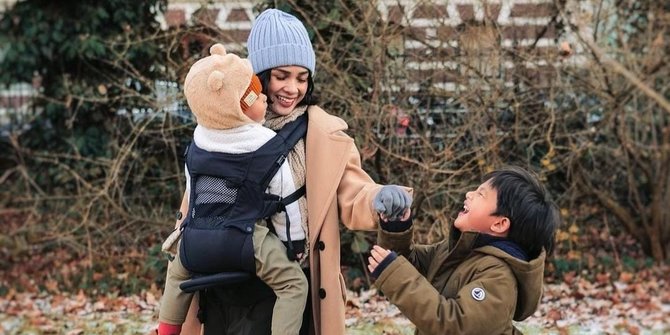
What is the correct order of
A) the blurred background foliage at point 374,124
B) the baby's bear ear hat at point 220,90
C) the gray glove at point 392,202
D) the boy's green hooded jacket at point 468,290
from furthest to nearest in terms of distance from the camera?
the blurred background foliage at point 374,124
the baby's bear ear hat at point 220,90
the gray glove at point 392,202
the boy's green hooded jacket at point 468,290

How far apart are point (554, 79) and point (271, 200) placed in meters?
4.41

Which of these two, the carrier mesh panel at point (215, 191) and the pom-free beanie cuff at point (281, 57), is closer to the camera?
the carrier mesh panel at point (215, 191)

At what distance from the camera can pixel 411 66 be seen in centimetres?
636

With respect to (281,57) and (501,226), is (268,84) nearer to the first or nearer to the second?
(281,57)

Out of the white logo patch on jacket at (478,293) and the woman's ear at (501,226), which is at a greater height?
the woman's ear at (501,226)

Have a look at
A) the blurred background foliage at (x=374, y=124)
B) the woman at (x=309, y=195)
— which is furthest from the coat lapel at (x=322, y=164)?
the blurred background foliage at (x=374, y=124)

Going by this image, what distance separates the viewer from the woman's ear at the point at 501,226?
2.64m

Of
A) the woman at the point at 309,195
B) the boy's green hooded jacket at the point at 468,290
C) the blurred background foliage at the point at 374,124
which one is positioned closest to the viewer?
the boy's green hooded jacket at the point at 468,290

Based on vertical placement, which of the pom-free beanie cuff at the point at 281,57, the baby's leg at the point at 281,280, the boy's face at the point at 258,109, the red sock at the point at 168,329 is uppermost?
the pom-free beanie cuff at the point at 281,57

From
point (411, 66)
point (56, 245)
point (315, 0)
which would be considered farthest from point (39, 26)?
point (411, 66)

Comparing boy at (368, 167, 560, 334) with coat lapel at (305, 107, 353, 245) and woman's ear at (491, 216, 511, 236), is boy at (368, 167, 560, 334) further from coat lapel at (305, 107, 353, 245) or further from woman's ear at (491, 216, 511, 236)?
coat lapel at (305, 107, 353, 245)

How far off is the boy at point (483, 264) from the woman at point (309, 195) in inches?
8.3

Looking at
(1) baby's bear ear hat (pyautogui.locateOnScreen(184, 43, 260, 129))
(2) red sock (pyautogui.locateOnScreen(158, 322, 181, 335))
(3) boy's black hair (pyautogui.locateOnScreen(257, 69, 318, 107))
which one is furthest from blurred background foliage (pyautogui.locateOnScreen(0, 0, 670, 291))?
(1) baby's bear ear hat (pyautogui.locateOnScreen(184, 43, 260, 129))

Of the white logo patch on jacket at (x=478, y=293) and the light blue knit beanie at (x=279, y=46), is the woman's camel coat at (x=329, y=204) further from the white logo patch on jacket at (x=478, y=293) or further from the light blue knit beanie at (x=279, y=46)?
the white logo patch on jacket at (x=478, y=293)
